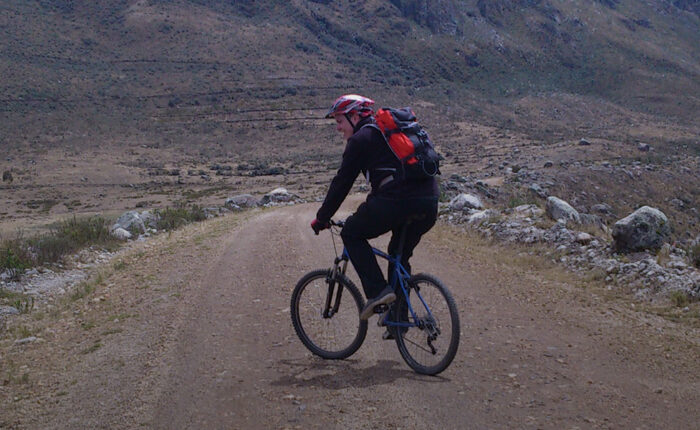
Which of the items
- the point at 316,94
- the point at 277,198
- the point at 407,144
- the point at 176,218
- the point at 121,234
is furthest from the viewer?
the point at 316,94

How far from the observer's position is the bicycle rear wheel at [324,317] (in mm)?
5473

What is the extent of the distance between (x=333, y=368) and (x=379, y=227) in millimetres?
1264

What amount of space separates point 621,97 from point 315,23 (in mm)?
42232

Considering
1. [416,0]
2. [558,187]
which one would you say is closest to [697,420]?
[558,187]

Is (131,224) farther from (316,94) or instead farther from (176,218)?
(316,94)

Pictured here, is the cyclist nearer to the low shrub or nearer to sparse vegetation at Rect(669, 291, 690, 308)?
sparse vegetation at Rect(669, 291, 690, 308)

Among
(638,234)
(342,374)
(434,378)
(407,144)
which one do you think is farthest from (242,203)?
(407,144)

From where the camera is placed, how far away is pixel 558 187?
80.6 ft

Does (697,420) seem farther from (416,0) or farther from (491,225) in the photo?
(416,0)

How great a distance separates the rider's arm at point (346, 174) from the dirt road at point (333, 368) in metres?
1.31

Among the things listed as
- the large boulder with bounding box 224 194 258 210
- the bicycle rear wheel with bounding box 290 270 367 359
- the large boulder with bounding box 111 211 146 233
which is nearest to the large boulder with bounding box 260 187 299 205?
the large boulder with bounding box 224 194 258 210

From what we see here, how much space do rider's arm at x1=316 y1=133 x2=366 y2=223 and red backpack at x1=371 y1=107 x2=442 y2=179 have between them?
21cm

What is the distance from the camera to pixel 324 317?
565 cm

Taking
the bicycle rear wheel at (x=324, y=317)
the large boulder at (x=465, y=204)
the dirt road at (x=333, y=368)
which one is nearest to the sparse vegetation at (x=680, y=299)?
the dirt road at (x=333, y=368)
